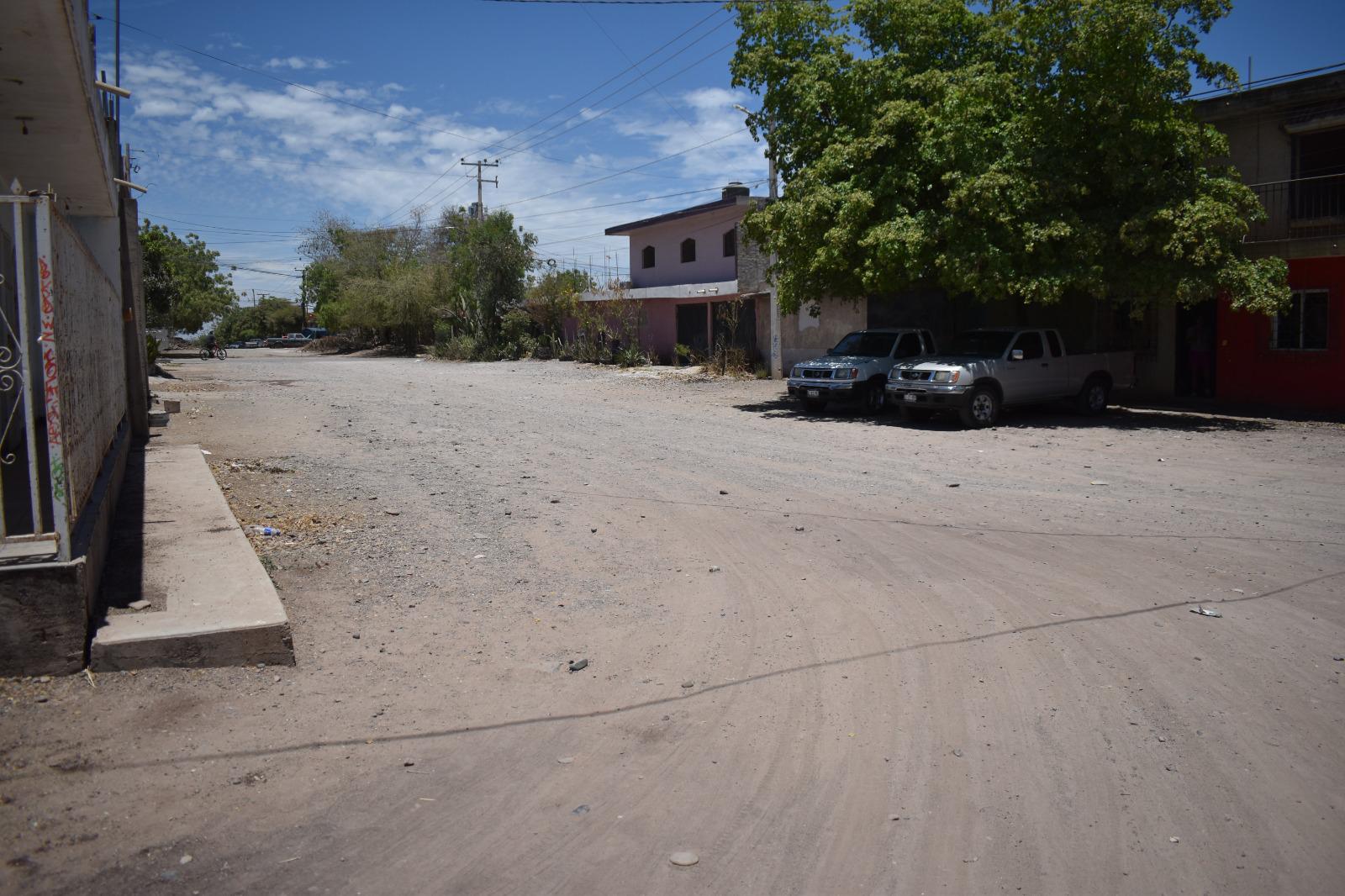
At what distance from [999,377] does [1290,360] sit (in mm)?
7421

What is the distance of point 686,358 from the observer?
126ft

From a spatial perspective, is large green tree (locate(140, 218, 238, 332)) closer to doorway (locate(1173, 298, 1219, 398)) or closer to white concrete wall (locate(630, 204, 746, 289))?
white concrete wall (locate(630, 204, 746, 289))

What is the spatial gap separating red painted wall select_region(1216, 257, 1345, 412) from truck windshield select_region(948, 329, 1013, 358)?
6295 mm

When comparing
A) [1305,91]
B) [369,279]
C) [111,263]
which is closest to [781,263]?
[1305,91]

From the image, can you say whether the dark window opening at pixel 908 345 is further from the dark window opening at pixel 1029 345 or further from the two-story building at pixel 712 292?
the two-story building at pixel 712 292

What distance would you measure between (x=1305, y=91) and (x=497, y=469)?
17.7 metres

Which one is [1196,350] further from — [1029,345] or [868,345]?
[868,345]

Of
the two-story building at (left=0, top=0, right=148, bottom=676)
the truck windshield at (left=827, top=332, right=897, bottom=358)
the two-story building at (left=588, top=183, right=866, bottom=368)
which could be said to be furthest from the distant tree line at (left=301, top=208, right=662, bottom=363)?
the two-story building at (left=0, top=0, right=148, bottom=676)

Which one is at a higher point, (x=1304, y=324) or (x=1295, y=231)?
(x=1295, y=231)

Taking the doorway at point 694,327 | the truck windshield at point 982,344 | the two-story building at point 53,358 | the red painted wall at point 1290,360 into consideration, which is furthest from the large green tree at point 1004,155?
the doorway at point 694,327

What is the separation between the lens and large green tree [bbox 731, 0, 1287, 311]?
1694cm

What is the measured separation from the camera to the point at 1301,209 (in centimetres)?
1984

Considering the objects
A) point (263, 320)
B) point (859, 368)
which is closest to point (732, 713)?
point (859, 368)

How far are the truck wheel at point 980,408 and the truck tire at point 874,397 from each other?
2540 millimetres
